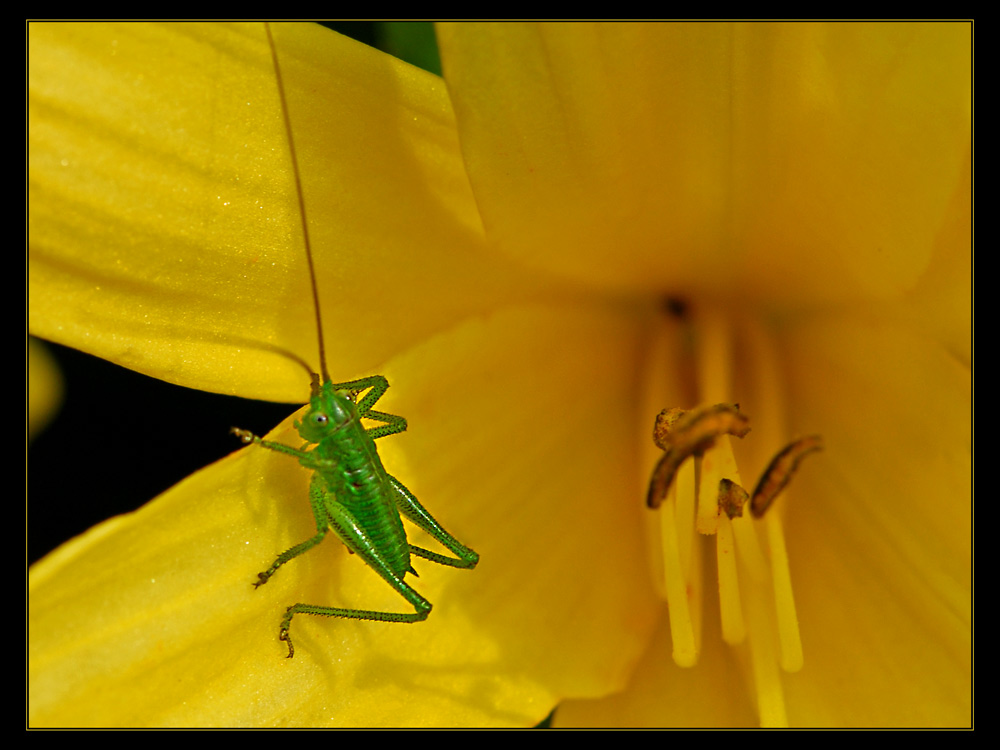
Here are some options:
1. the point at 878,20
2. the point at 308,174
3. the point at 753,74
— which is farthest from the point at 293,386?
the point at 878,20

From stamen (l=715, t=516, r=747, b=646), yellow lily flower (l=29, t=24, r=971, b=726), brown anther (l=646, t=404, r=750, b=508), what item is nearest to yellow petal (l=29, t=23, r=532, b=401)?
yellow lily flower (l=29, t=24, r=971, b=726)

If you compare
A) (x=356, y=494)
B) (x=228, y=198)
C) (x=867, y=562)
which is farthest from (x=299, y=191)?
(x=867, y=562)

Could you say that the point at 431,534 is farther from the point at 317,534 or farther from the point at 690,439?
the point at 690,439

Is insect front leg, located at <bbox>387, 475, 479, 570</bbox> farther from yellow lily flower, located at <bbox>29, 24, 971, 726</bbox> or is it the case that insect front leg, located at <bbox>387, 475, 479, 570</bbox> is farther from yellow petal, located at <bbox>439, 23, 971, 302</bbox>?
yellow petal, located at <bbox>439, 23, 971, 302</bbox>

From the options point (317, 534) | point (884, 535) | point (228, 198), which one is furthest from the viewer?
point (884, 535)

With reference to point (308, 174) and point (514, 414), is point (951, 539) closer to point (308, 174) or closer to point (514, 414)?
point (514, 414)

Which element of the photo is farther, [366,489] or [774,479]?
[366,489]
